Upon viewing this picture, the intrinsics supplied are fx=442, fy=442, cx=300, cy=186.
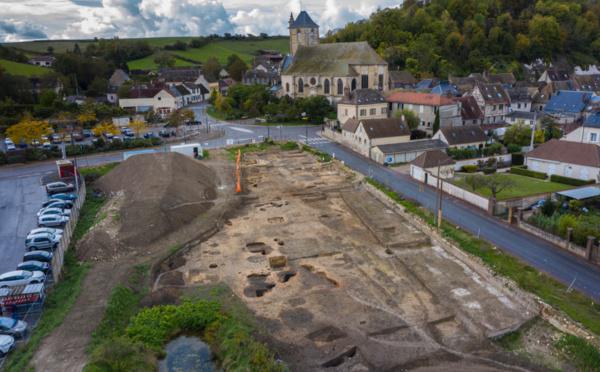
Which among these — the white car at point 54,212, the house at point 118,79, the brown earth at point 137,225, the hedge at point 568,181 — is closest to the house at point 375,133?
the brown earth at point 137,225

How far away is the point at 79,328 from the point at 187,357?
15.5 feet

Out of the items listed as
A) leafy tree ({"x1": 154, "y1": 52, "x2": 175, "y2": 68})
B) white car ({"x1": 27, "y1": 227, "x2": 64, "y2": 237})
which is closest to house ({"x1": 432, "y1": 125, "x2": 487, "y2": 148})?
white car ({"x1": 27, "y1": 227, "x2": 64, "y2": 237})

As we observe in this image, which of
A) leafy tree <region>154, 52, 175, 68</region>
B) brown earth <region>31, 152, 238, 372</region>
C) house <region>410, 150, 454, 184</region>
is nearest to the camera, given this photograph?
brown earth <region>31, 152, 238, 372</region>

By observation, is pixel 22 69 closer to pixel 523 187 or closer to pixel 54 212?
pixel 54 212

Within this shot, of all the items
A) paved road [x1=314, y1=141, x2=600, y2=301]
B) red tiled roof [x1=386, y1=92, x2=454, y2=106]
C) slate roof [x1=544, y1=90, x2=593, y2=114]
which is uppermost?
red tiled roof [x1=386, y1=92, x2=454, y2=106]

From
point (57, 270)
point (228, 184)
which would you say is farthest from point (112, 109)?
point (57, 270)

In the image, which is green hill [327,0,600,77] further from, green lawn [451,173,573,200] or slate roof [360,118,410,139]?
green lawn [451,173,573,200]

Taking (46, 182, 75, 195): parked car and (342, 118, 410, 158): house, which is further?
(342, 118, 410, 158): house

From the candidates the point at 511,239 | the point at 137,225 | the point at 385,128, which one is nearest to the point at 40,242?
the point at 137,225

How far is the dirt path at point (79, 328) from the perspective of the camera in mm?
16250

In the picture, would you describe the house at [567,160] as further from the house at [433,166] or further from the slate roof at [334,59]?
the slate roof at [334,59]

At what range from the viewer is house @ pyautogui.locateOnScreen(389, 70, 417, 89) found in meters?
85.6

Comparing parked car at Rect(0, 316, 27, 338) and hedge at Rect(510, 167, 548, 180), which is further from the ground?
hedge at Rect(510, 167, 548, 180)

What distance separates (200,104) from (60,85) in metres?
26.8
